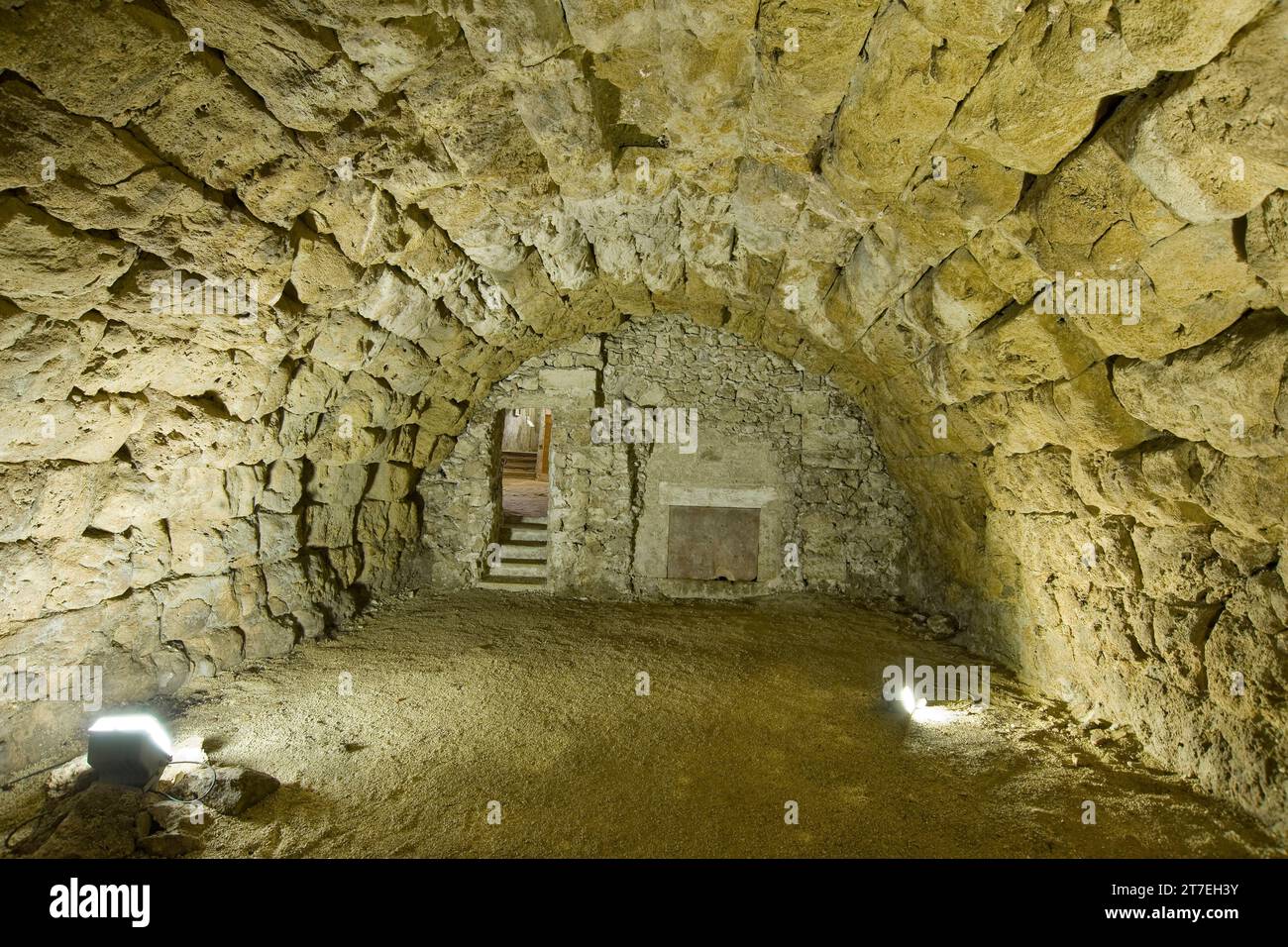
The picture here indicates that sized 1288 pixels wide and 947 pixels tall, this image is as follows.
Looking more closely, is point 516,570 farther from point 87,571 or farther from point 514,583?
point 87,571

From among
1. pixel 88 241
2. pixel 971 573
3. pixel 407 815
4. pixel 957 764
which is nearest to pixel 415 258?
pixel 88 241

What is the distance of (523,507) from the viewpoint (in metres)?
10.6

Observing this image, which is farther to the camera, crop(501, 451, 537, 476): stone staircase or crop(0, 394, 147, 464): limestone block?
crop(501, 451, 537, 476): stone staircase

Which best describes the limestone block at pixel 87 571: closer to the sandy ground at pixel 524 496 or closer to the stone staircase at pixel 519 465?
the sandy ground at pixel 524 496

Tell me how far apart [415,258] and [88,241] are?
1.71 meters

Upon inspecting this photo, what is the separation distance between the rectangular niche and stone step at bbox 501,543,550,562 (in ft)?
5.36

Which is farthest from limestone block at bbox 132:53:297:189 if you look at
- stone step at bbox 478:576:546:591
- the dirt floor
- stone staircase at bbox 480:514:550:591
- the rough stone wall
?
stone step at bbox 478:576:546:591

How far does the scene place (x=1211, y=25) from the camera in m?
1.49

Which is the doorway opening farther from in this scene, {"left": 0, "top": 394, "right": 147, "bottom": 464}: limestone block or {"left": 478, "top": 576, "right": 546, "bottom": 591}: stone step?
{"left": 0, "top": 394, "right": 147, "bottom": 464}: limestone block

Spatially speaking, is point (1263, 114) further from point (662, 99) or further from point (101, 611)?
Answer: point (101, 611)

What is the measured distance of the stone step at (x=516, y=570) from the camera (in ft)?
23.3

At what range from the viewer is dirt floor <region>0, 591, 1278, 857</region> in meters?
2.57

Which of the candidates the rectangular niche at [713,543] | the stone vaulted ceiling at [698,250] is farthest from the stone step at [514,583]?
the stone vaulted ceiling at [698,250]

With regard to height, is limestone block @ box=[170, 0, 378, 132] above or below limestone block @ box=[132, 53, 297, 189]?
above
